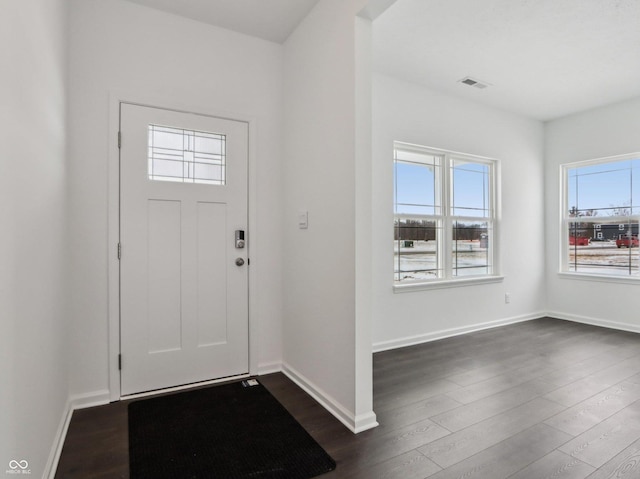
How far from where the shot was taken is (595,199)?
15.5ft

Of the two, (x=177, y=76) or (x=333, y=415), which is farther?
(x=177, y=76)

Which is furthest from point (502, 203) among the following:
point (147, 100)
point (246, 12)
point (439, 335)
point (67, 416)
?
point (67, 416)

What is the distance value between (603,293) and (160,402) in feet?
17.3

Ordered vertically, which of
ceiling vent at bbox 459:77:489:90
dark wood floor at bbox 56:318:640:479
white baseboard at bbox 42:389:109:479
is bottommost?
dark wood floor at bbox 56:318:640:479

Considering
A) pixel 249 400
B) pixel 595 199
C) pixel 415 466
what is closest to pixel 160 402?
pixel 249 400

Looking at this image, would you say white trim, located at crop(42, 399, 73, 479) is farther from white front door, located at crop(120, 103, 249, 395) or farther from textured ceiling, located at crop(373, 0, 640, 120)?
textured ceiling, located at crop(373, 0, 640, 120)

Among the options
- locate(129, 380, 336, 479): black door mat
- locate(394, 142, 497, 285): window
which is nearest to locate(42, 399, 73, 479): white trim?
locate(129, 380, 336, 479): black door mat

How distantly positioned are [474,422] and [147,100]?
314 centimetres

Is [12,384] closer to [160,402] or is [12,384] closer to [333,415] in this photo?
[160,402]

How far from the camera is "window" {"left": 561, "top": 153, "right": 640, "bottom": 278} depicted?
4410mm

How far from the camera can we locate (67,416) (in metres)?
2.20

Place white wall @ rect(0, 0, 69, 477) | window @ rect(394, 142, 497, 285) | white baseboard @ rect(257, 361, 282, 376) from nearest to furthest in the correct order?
white wall @ rect(0, 0, 69, 477)
white baseboard @ rect(257, 361, 282, 376)
window @ rect(394, 142, 497, 285)

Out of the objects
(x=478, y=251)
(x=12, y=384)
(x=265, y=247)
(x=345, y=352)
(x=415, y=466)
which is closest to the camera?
(x=12, y=384)

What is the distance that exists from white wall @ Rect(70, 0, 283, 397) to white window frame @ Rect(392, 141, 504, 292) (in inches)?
57.2
